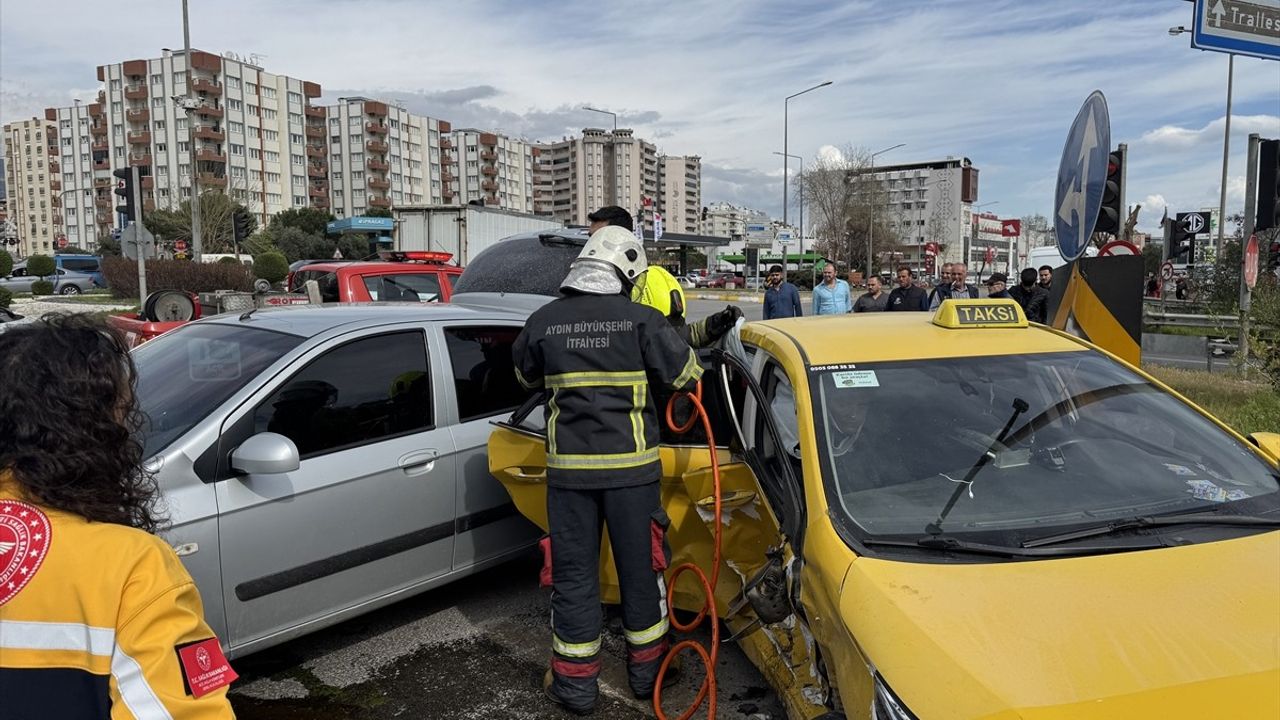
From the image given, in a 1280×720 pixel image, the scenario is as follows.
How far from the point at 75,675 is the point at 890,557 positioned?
6.27 feet

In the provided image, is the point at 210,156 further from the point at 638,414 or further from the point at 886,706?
the point at 886,706

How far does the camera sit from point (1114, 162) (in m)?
5.41

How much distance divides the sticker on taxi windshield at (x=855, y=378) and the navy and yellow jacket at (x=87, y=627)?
7.71ft

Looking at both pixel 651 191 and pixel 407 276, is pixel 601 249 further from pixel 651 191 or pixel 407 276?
pixel 651 191

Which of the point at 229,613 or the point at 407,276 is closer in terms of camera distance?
the point at 229,613

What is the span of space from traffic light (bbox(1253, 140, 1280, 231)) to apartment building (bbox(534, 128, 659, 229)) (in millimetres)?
136394

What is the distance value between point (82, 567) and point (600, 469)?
212 centimetres

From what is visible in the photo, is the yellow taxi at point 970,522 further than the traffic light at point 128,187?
No

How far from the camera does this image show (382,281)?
9.52 metres

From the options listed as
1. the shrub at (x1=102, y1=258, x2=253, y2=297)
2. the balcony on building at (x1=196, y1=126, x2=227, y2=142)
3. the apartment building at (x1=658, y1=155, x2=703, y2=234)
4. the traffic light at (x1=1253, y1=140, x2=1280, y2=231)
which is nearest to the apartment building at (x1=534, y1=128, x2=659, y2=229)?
the apartment building at (x1=658, y1=155, x2=703, y2=234)

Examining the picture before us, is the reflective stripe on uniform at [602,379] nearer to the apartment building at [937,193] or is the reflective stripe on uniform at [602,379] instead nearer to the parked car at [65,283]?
the parked car at [65,283]

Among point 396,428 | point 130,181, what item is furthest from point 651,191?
point 396,428

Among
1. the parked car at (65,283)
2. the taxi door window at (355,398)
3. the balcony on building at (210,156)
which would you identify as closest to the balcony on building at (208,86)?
the balcony on building at (210,156)

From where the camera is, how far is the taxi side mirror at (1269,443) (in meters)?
3.04
